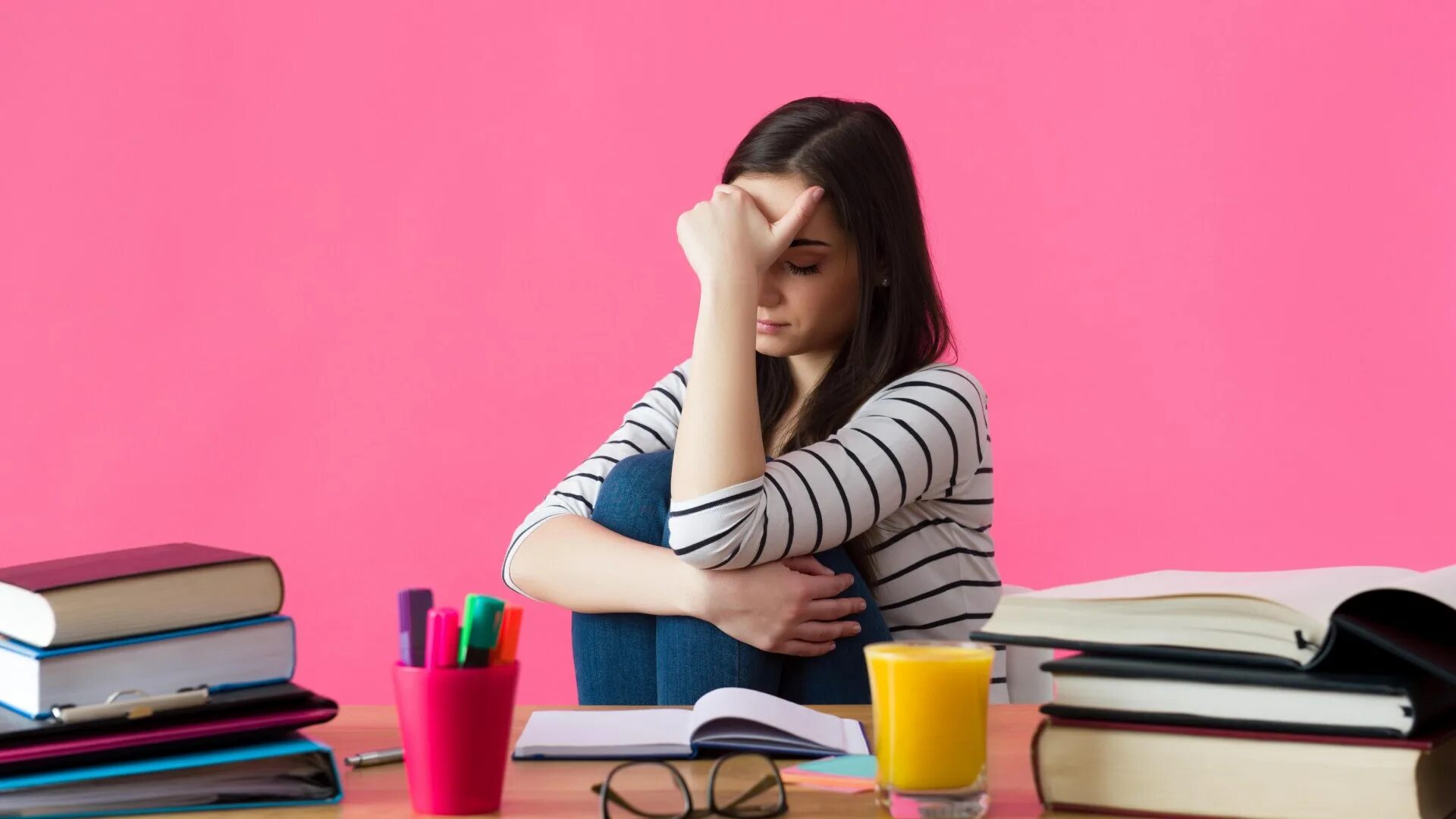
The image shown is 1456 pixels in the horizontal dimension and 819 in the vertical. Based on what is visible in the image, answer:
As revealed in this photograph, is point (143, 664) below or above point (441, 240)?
below

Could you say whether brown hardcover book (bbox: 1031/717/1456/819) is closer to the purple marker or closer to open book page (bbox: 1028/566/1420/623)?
open book page (bbox: 1028/566/1420/623)

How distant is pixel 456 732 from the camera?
2.59ft

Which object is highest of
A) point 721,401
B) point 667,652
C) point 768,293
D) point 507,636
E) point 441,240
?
point 441,240

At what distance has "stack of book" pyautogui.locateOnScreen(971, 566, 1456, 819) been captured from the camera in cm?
72

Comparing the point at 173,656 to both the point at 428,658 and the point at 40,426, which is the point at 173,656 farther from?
the point at 40,426

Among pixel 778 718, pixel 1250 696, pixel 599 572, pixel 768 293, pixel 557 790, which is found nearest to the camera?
pixel 1250 696

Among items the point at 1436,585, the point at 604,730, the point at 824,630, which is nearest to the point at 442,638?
the point at 604,730

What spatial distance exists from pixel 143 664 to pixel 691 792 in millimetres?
333

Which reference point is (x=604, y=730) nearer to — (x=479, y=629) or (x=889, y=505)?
(x=479, y=629)

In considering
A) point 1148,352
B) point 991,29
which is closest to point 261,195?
point 991,29

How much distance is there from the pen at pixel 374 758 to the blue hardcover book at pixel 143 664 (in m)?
0.09

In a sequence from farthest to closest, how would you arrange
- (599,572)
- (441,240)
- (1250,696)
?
(441,240) < (599,572) < (1250,696)

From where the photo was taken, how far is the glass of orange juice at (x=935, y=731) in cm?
77

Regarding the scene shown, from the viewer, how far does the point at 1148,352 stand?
8.80 ft
